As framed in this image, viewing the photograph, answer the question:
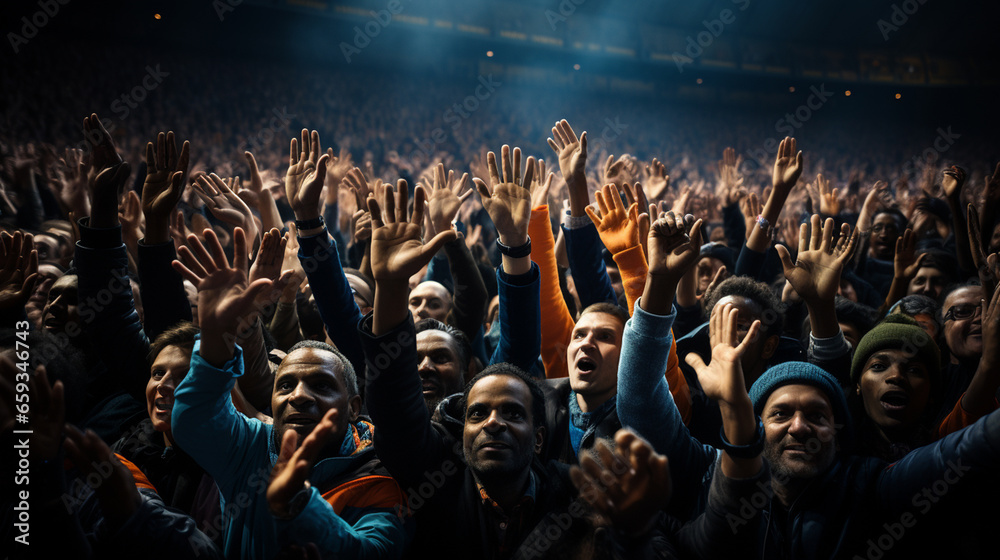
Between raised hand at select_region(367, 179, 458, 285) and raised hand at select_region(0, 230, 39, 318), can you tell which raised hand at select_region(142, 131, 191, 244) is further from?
raised hand at select_region(367, 179, 458, 285)

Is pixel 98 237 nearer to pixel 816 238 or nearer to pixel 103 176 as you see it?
pixel 103 176

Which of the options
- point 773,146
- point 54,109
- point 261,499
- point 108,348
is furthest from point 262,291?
point 773,146

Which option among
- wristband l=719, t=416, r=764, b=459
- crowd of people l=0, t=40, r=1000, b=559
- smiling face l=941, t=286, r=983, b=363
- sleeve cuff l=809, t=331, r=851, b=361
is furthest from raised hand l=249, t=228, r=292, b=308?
smiling face l=941, t=286, r=983, b=363

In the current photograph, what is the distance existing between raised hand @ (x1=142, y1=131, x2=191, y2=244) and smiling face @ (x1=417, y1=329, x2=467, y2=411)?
112 cm

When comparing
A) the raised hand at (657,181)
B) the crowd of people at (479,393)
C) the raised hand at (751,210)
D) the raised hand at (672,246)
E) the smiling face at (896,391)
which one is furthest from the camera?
the raised hand at (751,210)

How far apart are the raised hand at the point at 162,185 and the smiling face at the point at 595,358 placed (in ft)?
5.42

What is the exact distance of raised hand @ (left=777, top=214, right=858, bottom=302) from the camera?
2264 millimetres

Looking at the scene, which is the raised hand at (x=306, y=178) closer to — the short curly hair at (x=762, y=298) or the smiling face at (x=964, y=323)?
the short curly hair at (x=762, y=298)

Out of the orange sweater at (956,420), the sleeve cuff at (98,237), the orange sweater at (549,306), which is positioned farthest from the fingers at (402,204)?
the orange sweater at (956,420)

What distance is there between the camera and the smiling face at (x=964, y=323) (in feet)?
8.25

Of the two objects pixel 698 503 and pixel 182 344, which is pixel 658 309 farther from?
pixel 182 344

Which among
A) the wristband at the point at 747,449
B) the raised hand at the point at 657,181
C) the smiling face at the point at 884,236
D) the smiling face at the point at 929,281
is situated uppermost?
the raised hand at the point at 657,181

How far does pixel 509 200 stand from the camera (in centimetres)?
235

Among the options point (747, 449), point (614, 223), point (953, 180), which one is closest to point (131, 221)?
point (614, 223)
